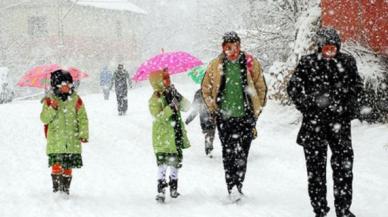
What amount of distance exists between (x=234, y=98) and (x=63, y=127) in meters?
2.36

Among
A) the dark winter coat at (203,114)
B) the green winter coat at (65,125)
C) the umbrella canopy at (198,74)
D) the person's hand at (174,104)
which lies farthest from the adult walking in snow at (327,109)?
the umbrella canopy at (198,74)

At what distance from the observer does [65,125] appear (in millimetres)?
7621

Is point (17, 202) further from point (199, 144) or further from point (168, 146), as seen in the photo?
point (199, 144)

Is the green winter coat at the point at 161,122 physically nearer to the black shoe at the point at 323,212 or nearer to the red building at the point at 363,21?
the black shoe at the point at 323,212

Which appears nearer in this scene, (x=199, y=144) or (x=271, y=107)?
(x=199, y=144)

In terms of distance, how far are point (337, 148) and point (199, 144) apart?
25.3 ft

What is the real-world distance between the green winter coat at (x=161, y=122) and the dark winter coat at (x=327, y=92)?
6.97ft

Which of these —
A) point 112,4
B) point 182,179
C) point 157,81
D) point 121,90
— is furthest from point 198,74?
point 112,4

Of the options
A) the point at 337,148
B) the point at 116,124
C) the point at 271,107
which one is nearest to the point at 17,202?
the point at 337,148

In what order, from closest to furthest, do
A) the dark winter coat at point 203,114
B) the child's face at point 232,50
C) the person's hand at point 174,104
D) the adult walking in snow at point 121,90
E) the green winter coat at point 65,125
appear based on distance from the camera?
the child's face at point 232,50 < the person's hand at point 174,104 < the green winter coat at point 65,125 < the dark winter coat at point 203,114 < the adult walking in snow at point 121,90

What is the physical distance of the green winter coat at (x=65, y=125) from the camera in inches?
298

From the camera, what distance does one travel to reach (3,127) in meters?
17.7

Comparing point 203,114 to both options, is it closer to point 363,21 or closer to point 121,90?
point 363,21

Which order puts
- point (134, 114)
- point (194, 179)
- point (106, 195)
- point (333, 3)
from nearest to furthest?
point (106, 195), point (194, 179), point (333, 3), point (134, 114)
